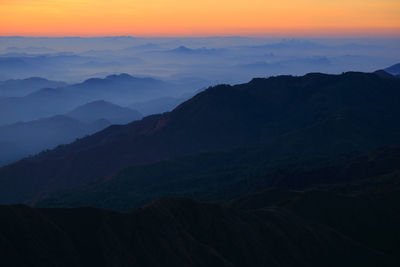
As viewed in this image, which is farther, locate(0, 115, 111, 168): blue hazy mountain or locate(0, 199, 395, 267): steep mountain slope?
locate(0, 115, 111, 168): blue hazy mountain

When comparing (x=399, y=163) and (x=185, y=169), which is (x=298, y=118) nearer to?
(x=185, y=169)

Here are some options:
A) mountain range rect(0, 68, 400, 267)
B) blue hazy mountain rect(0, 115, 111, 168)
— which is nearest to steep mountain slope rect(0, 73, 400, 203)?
mountain range rect(0, 68, 400, 267)

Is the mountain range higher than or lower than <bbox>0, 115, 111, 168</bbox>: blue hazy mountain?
higher

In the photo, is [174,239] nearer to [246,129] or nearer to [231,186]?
[231,186]

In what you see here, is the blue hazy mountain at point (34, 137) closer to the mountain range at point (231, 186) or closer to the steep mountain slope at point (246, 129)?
the steep mountain slope at point (246, 129)

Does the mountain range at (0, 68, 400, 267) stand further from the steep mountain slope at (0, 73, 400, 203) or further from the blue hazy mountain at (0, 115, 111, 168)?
the blue hazy mountain at (0, 115, 111, 168)

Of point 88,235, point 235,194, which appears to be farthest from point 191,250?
point 235,194
